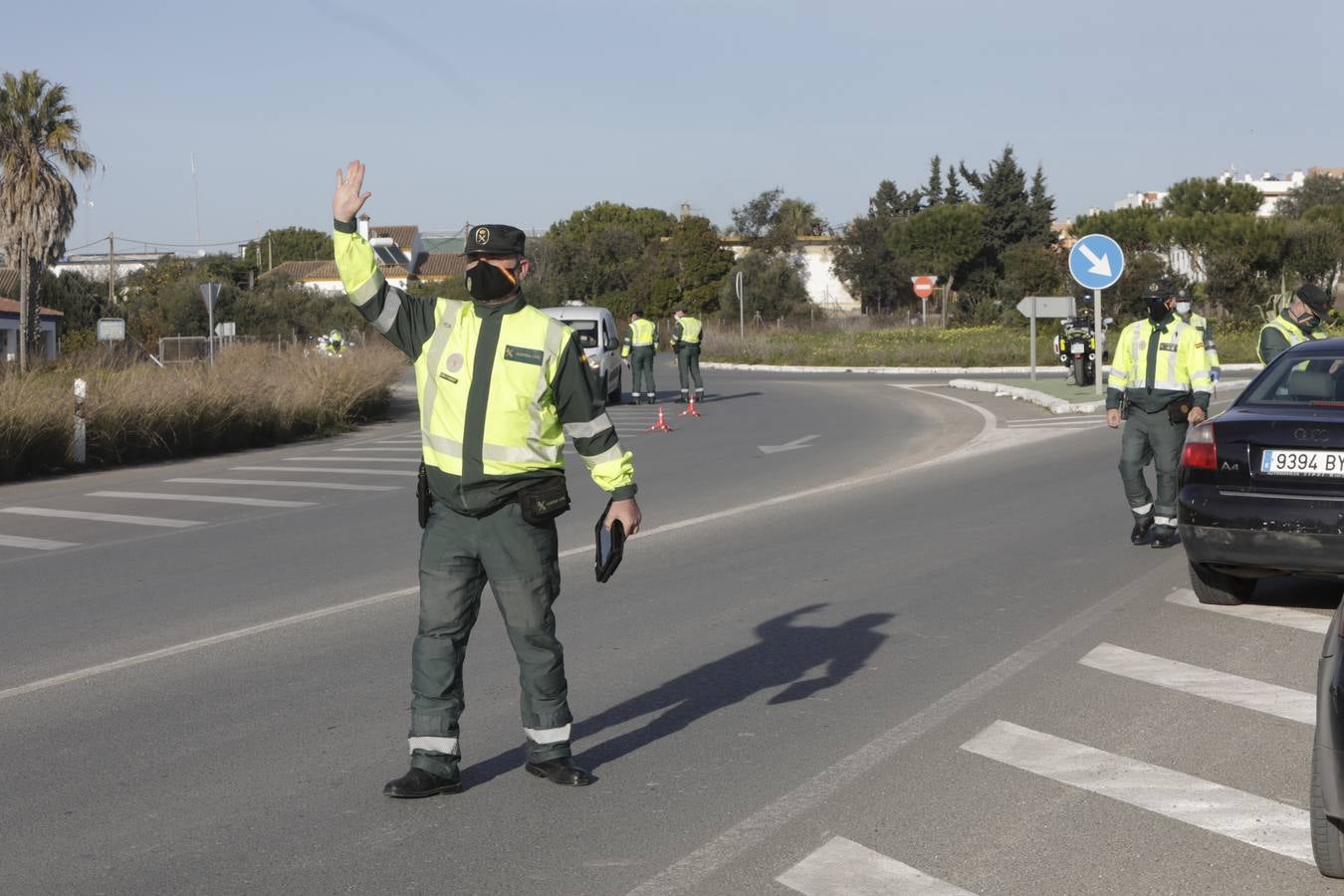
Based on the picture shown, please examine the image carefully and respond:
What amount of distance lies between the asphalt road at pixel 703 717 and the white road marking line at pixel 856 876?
17mm

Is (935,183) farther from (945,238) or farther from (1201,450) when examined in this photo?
(1201,450)

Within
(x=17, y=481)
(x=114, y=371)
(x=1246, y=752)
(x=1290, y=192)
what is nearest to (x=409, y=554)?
(x=1246, y=752)

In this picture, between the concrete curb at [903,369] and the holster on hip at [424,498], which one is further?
the concrete curb at [903,369]

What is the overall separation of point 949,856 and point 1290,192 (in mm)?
132159

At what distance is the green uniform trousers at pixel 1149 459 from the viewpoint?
1091 centimetres

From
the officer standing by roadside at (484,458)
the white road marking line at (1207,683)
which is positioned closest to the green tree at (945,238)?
the white road marking line at (1207,683)

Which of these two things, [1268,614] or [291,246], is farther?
[291,246]

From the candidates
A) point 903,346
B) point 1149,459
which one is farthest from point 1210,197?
point 1149,459

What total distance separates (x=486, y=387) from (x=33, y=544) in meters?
8.72

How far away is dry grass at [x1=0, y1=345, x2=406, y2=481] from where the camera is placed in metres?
19.4

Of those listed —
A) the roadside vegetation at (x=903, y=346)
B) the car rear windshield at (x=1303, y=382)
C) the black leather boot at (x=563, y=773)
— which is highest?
the car rear windshield at (x=1303, y=382)

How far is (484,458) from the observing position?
5309mm

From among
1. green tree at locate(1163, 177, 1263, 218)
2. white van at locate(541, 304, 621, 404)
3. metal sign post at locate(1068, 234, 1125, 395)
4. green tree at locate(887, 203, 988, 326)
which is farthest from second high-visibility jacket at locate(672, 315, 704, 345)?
green tree at locate(1163, 177, 1263, 218)

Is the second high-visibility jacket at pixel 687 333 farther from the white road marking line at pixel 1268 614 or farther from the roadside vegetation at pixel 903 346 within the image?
the white road marking line at pixel 1268 614
